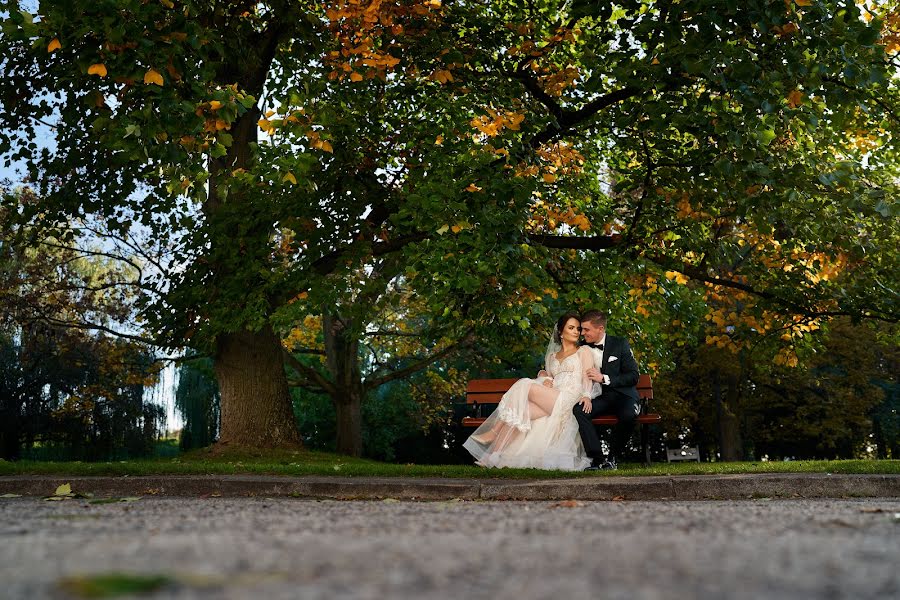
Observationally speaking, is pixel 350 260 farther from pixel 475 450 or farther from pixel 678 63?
pixel 678 63

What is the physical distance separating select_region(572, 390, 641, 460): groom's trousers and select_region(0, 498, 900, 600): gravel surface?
5397 mm

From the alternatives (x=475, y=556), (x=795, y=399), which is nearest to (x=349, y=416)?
(x=795, y=399)

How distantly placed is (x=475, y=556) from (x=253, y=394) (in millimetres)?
11429

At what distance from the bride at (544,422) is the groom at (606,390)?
156 millimetres

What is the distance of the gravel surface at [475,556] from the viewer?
2102mm

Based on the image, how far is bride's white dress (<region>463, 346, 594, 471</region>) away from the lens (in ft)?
32.4

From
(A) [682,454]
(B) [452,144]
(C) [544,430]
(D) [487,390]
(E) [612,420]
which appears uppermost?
(B) [452,144]

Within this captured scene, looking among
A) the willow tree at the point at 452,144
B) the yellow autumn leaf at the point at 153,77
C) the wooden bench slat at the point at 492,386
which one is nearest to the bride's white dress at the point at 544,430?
the willow tree at the point at 452,144

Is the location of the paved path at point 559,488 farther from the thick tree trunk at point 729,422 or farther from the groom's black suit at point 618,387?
the thick tree trunk at point 729,422

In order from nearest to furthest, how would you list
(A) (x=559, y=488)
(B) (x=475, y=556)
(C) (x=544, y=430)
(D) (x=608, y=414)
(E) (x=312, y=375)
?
(B) (x=475, y=556), (A) (x=559, y=488), (C) (x=544, y=430), (D) (x=608, y=414), (E) (x=312, y=375)

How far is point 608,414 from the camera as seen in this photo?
33.9 ft

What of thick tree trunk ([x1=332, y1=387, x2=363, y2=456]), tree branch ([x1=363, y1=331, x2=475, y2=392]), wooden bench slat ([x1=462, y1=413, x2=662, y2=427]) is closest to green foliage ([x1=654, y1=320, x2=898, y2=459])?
tree branch ([x1=363, y1=331, x2=475, y2=392])

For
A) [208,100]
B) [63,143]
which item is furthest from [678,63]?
[63,143]

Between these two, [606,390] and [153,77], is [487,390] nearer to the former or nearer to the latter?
[606,390]
